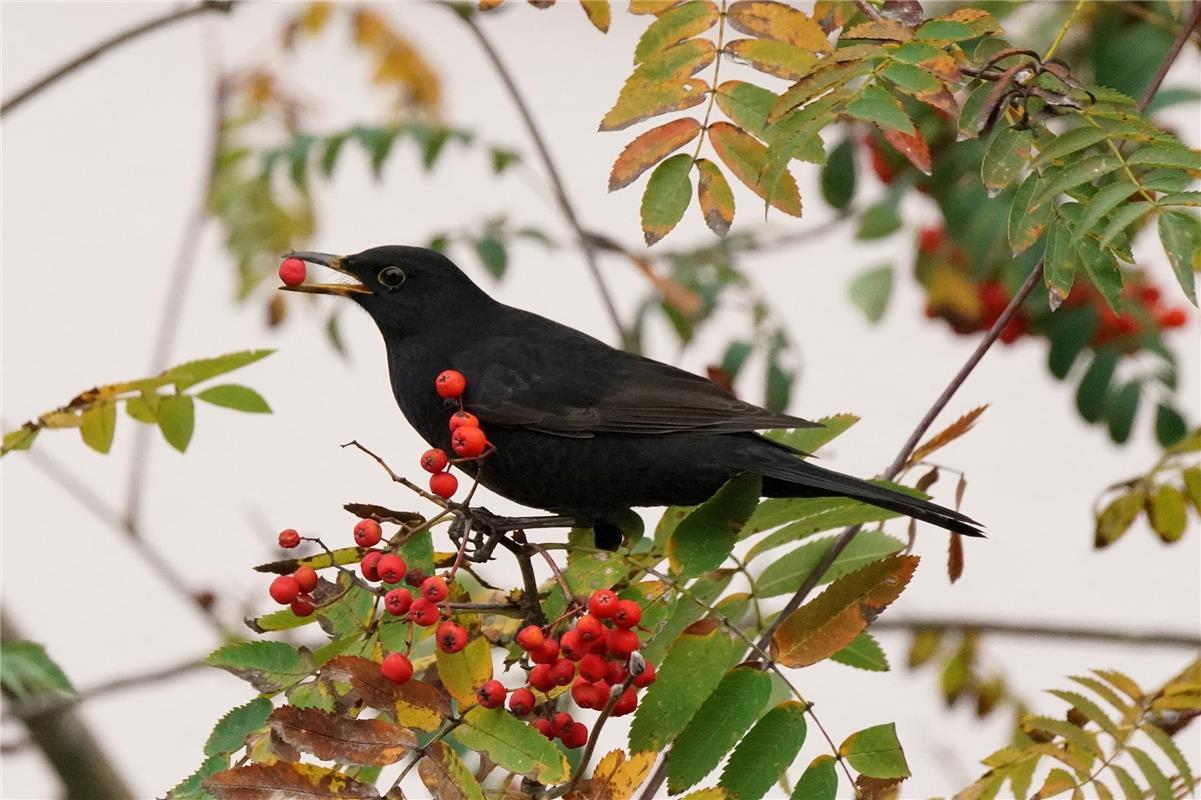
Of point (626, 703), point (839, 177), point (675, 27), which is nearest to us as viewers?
point (626, 703)

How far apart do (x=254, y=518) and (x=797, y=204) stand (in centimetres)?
195

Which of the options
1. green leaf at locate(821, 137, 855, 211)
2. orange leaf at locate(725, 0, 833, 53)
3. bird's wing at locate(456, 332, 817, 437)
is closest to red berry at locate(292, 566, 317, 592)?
bird's wing at locate(456, 332, 817, 437)

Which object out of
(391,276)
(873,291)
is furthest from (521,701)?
(873,291)

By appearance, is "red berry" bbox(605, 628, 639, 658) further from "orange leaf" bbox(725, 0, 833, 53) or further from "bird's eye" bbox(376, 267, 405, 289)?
"bird's eye" bbox(376, 267, 405, 289)

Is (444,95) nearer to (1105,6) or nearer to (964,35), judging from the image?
(1105,6)

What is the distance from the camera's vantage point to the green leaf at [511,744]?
2066 mm

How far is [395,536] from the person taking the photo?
2.31 m

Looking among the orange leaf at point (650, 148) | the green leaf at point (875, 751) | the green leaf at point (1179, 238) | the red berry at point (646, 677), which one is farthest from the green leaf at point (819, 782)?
the orange leaf at point (650, 148)

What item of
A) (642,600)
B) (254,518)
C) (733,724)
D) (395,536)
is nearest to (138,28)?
(254,518)

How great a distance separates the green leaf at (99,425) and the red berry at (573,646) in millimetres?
1146

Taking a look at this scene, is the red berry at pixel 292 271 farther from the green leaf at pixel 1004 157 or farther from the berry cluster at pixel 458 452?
the green leaf at pixel 1004 157

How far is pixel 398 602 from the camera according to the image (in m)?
2.15

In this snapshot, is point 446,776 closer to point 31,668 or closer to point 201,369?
point 31,668

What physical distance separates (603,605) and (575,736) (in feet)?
0.91
